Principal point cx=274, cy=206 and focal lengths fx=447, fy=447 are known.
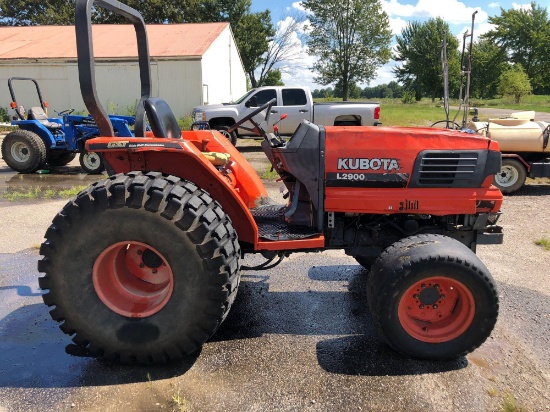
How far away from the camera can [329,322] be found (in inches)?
138

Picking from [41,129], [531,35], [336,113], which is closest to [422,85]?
[531,35]

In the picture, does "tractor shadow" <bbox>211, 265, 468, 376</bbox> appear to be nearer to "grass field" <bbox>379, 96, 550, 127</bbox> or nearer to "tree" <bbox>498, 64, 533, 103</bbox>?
"grass field" <bbox>379, 96, 550, 127</bbox>

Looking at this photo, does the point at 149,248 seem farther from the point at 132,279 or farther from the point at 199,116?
the point at 199,116

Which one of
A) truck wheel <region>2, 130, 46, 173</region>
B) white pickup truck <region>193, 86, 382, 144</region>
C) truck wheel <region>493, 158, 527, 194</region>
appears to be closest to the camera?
truck wheel <region>493, 158, 527, 194</region>

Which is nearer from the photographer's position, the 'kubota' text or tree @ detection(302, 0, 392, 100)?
the 'kubota' text

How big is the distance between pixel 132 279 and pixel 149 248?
1.52 feet

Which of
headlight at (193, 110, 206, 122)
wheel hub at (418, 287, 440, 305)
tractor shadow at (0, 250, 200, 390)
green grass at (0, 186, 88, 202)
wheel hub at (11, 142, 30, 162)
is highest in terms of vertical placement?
headlight at (193, 110, 206, 122)

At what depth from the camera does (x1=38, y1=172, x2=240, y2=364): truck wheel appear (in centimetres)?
270

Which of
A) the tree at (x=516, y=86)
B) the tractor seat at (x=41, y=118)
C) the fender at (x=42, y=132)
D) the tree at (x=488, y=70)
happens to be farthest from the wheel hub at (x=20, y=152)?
the tree at (x=488, y=70)

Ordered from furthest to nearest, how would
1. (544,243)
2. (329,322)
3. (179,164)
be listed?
(544,243) → (329,322) → (179,164)

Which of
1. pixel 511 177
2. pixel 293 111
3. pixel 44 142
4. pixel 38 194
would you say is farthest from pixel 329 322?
pixel 293 111

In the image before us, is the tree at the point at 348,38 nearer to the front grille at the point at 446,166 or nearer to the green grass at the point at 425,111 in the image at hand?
the green grass at the point at 425,111

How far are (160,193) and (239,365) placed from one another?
123cm

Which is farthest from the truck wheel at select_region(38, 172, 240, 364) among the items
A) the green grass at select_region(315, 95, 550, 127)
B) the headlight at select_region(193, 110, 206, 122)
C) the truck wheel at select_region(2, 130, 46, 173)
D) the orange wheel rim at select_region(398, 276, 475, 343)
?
the green grass at select_region(315, 95, 550, 127)
